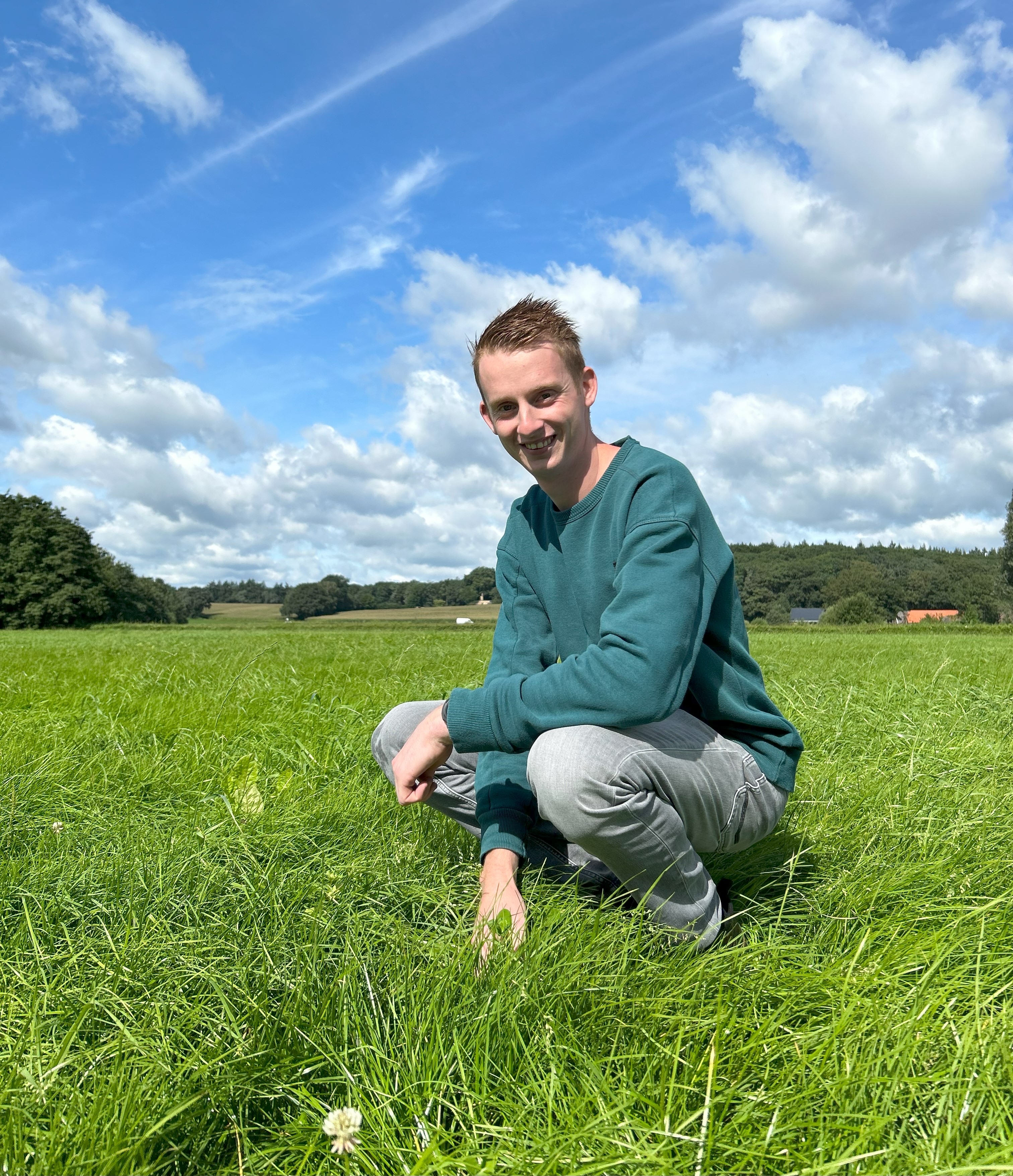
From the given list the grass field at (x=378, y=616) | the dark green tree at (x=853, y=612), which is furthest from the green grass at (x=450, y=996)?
the dark green tree at (x=853, y=612)

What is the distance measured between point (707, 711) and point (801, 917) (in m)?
0.69

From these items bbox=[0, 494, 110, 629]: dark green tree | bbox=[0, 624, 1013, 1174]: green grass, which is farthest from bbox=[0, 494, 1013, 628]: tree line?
bbox=[0, 624, 1013, 1174]: green grass

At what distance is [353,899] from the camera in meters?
2.52

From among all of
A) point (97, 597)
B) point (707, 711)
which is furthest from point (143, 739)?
point (97, 597)

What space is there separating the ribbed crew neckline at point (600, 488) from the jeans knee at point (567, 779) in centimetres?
75

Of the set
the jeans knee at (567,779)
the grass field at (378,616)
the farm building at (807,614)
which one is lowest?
the farm building at (807,614)

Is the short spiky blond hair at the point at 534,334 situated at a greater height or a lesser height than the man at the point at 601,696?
greater

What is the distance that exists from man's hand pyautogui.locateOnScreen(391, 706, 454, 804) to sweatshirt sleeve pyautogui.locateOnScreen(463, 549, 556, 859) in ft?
0.29

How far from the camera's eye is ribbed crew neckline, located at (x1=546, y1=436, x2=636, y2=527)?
2.67 metres

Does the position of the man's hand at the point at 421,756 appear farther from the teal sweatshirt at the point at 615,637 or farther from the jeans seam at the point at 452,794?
the jeans seam at the point at 452,794

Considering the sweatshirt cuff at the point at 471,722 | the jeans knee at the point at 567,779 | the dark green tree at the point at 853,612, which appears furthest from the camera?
the dark green tree at the point at 853,612

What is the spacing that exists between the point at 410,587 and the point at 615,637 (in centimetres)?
8397

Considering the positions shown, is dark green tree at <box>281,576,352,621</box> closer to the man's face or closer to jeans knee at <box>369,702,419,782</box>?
jeans knee at <box>369,702,419,782</box>

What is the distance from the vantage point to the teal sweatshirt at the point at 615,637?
89.4 inches
